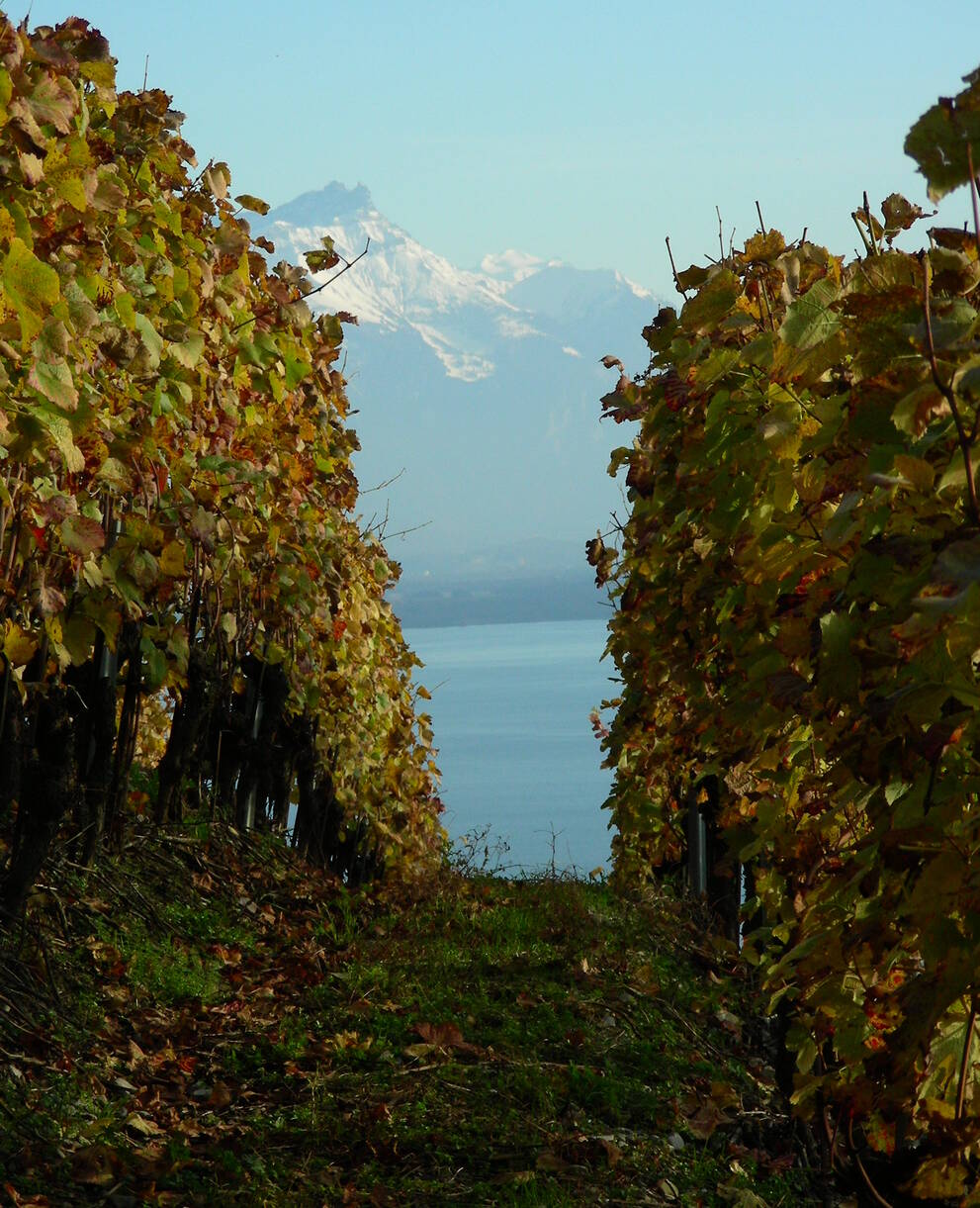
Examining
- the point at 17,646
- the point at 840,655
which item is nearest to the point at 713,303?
the point at 840,655

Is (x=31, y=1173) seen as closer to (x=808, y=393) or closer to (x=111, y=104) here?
(x=808, y=393)

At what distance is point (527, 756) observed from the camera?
49344 millimetres

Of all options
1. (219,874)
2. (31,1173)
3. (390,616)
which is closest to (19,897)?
(31,1173)

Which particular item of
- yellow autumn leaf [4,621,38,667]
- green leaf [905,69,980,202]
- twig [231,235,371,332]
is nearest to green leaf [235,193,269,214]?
twig [231,235,371,332]

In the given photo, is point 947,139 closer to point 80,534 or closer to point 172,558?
point 80,534

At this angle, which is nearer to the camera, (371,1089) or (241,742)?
(371,1089)

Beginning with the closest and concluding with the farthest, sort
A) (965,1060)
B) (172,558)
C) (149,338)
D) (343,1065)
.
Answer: (965,1060)
(149,338)
(172,558)
(343,1065)

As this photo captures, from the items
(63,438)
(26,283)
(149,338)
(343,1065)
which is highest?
(149,338)

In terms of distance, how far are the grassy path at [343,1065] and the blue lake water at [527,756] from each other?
90.0 inches

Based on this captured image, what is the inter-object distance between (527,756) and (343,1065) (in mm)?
44342

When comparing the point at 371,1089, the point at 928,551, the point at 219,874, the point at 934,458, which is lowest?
the point at 371,1089

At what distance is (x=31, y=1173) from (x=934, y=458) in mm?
3336

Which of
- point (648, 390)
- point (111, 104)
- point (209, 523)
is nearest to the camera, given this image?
point (111, 104)

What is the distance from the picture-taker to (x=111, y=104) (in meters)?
4.36
